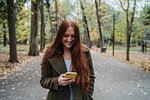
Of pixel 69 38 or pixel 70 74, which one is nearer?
pixel 70 74

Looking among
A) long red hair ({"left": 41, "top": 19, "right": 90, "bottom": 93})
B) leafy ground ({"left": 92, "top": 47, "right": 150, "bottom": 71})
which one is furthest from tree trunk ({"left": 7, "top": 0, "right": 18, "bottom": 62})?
leafy ground ({"left": 92, "top": 47, "right": 150, "bottom": 71})

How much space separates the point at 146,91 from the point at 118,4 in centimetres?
1097

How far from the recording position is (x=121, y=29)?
53.6 ft

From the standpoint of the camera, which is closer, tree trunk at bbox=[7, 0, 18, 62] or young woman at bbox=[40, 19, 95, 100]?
young woman at bbox=[40, 19, 95, 100]

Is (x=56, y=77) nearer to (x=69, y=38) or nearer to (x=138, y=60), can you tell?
(x=69, y=38)

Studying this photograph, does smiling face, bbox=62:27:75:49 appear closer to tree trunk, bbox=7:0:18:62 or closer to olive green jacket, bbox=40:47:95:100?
olive green jacket, bbox=40:47:95:100

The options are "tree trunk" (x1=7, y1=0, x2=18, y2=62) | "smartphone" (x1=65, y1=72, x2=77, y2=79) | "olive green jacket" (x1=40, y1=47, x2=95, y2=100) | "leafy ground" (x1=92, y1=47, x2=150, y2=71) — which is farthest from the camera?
"leafy ground" (x1=92, y1=47, x2=150, y2=71)

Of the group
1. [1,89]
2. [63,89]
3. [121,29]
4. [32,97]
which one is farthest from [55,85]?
[121,29]

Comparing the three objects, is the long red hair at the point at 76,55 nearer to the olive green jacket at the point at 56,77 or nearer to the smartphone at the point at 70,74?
the olive green jacket at the point at 56,77

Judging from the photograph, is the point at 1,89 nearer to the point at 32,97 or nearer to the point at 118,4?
the point at 32,97

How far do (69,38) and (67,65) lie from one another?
0.37 metres

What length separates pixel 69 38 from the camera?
1.83 m

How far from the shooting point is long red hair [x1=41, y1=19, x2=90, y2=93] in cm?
181

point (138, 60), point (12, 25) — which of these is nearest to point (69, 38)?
point (12, 25)
